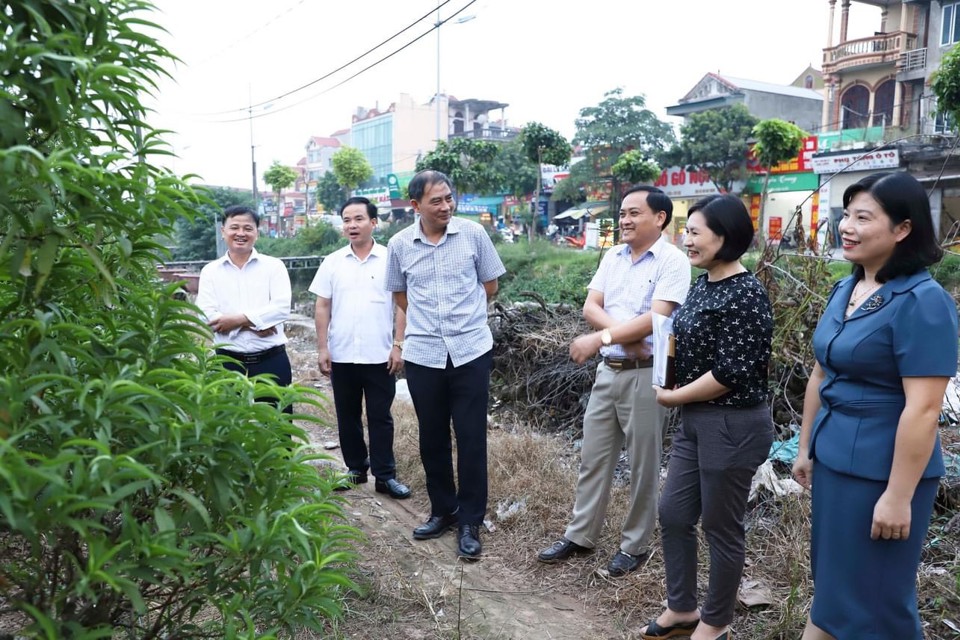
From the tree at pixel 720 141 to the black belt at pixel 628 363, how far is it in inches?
993

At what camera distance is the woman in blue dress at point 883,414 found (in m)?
2.03

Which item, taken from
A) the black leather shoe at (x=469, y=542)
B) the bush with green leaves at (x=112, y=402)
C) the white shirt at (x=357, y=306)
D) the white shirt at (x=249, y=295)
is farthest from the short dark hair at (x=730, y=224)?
the white shirt at (x=249, y=295)

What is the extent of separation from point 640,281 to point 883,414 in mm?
1466

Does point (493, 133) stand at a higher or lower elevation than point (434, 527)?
higher

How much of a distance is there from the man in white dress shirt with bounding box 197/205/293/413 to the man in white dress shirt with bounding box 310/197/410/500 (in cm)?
33

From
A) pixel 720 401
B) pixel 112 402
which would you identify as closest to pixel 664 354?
pixel 720 401

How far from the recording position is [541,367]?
6.32 m

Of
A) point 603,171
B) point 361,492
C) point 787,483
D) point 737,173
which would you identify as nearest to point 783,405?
point 787,483

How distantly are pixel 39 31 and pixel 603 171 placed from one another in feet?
103

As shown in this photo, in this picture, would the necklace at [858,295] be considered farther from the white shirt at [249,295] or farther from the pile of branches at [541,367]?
the pile of branches at [541,367]

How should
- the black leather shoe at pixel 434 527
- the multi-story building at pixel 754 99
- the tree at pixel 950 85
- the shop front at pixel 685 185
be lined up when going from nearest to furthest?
the black leather shoe at pixel 434 527
the tree at pixel 950 85
the shop front at pixel 685 185
the multi-story building at pixel 754 99

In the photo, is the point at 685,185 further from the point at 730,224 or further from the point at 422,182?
the point at 730,224

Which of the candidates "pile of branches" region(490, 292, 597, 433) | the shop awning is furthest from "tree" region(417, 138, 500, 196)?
"pile of branches" region(490, 292, 597, 433)

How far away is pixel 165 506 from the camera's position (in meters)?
1.46
